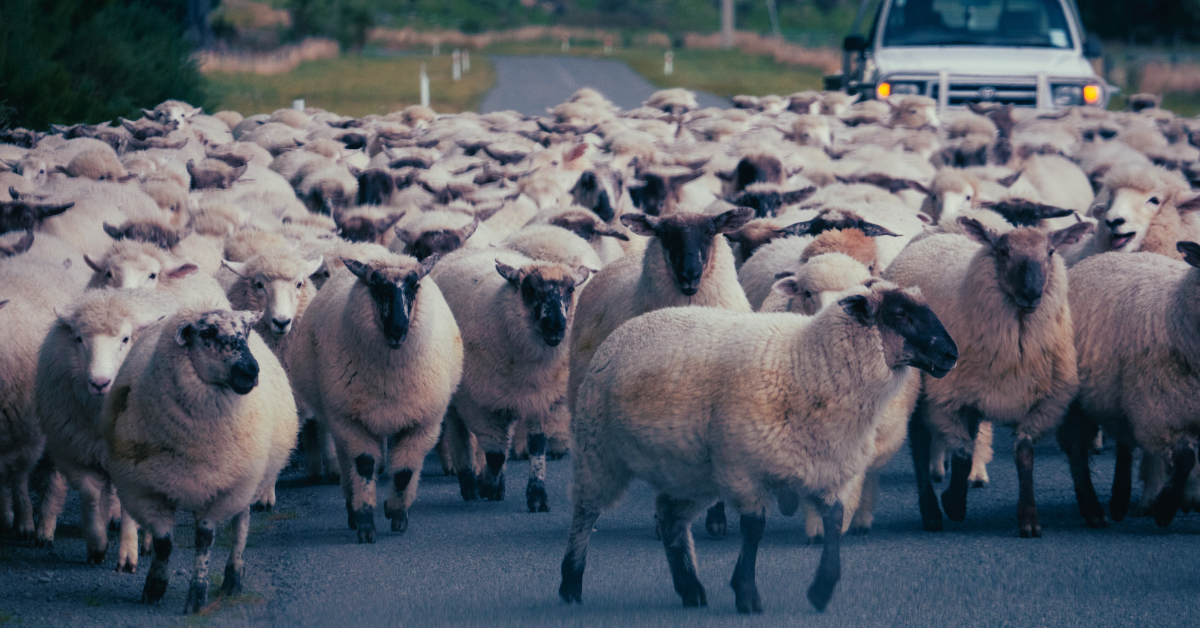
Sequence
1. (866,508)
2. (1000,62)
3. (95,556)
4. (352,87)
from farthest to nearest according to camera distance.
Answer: (352,87), (1000,62), (866,508), (95,556)

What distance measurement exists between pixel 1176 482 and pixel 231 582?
455 cm

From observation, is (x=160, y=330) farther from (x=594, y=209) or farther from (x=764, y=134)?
(x=764, y=134)

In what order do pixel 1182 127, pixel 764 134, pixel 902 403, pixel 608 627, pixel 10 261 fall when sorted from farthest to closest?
pixel 1182 127, pixel 764 134, pixel 10 261, pixel 902 403, pixel 608 627

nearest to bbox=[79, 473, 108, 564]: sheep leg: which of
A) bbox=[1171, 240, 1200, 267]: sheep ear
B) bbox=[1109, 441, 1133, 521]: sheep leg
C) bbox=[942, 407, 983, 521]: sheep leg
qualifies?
bbox=[942, 407, 983, 521]: sheep leg

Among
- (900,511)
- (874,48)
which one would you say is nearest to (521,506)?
(900,511)

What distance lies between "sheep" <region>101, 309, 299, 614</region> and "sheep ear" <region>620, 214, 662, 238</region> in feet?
8.10

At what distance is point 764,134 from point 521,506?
10576mm

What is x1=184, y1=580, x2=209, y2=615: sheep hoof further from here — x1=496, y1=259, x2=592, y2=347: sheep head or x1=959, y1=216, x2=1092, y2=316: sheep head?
x1=959, y1=216, x2=1092, y2=316: sheep head

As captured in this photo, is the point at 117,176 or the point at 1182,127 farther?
the point at 1182,127

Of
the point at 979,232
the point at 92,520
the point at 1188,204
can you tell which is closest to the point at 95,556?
the point at 92,520

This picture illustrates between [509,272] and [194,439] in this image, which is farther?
[509,272]

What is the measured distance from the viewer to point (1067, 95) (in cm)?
1972

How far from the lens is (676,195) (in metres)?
12.1

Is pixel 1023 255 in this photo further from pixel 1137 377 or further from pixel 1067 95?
pixel 1067 95
